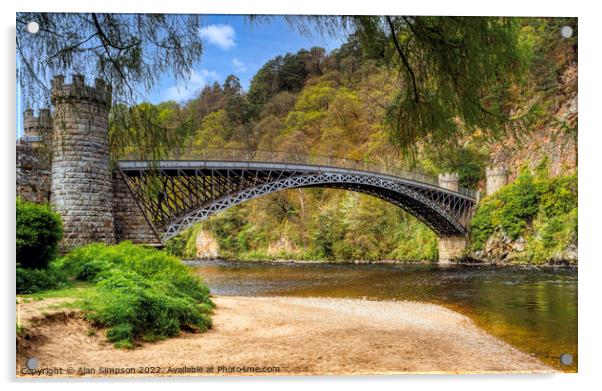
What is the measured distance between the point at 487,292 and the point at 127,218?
7.54m

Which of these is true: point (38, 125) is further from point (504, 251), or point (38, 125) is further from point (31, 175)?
point (504, 251)

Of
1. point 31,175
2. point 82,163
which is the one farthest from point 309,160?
point 31,175

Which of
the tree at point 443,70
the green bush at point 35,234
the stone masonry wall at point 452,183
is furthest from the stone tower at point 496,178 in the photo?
the green bush at point 35,234

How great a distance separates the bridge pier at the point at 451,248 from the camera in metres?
19.5

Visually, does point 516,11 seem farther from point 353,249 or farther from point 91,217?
point 353,249

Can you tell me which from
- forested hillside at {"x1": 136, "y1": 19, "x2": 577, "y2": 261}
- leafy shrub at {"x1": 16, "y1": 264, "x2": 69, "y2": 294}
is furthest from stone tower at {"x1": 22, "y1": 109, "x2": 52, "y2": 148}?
leafy shrub at {"x1": 16, "y1": 264, "x2": 69, "y2": 294}

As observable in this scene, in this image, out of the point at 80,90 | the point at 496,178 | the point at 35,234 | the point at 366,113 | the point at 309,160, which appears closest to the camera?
the point at 80,90

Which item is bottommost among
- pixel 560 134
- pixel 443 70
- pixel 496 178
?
pixel 496 178

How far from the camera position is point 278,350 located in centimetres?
481

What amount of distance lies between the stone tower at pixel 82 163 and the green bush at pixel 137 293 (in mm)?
453

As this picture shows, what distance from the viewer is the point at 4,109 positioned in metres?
4.42

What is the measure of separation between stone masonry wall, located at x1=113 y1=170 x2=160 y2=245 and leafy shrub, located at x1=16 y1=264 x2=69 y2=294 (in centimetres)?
276

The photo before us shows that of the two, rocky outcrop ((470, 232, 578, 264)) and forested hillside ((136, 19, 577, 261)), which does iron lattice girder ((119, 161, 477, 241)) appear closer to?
rocky outcrop ((470, 232, 578, 264))

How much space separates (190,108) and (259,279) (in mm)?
11937
